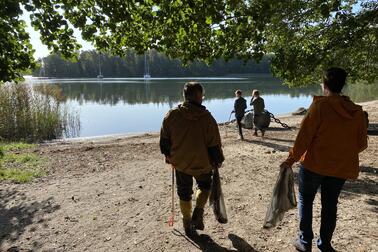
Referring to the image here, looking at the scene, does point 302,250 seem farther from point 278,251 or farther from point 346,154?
point 346,154

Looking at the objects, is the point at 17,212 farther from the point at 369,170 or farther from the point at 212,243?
the point at 369,170

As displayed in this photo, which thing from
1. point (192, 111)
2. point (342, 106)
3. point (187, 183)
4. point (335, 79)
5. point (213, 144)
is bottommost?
point (187, 183)

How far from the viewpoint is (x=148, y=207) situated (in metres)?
7.02

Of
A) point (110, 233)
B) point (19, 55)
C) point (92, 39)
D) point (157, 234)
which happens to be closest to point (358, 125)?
point (157, 234)

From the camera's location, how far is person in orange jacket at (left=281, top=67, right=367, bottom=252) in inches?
166

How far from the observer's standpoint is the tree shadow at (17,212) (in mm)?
6230

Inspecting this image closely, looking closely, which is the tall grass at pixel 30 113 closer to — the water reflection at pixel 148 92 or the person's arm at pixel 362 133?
the water reflection at pixel 148 92

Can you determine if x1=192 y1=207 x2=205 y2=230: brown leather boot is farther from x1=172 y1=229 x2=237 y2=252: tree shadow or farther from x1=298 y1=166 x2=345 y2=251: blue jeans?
x1=298 y1=166 x2=345 y2=251: blue jeans

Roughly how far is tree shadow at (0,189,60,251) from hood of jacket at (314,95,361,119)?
4208 millimetres

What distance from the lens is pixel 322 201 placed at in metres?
4.52

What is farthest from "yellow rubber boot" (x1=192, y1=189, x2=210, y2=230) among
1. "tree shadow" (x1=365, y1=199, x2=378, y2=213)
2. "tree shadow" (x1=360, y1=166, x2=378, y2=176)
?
"tree shadow" (x1=360, y1=166, x2=378, y2=176)

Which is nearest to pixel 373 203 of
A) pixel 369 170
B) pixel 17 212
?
pixel 369 170

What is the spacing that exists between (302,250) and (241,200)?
8.04 ft

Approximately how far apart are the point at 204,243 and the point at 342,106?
7.76ft
